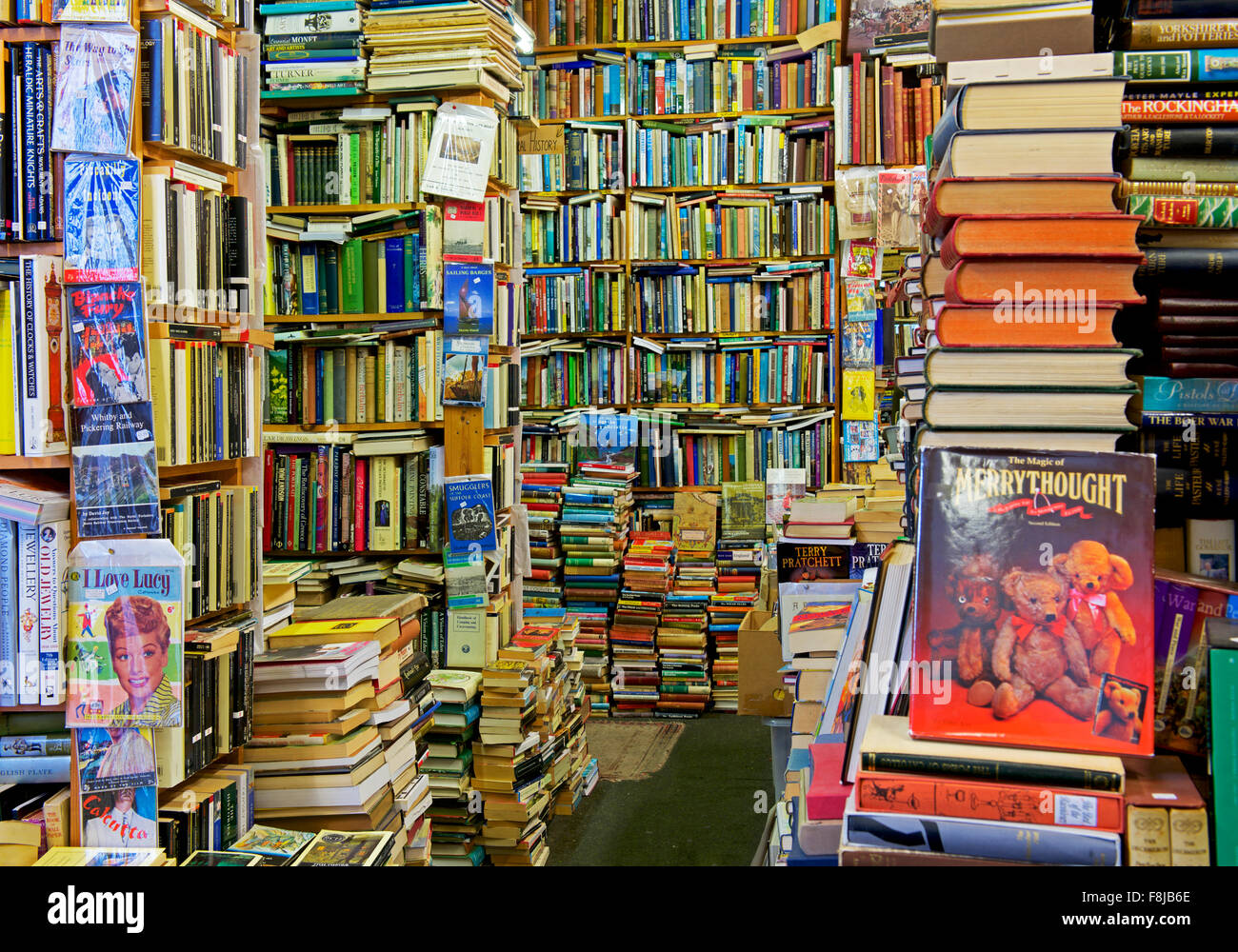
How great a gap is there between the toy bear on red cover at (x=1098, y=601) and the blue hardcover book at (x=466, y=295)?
8.55ft

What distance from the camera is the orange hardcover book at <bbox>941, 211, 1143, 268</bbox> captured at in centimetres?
127

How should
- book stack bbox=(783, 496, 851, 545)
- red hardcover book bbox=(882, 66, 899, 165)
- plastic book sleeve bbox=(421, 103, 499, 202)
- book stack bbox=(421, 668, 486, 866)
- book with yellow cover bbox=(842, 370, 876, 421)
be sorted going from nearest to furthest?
book stack bbox=(783, 496, 851, 545), book stack bbox=(421, 668, 486, 866), plastic book sleeve bbox=(421, 103, 499, 202), red hardcover book bbox=(882, 66, 899, 165), book with yellow cover bbox=(842, 370, 876, 421)

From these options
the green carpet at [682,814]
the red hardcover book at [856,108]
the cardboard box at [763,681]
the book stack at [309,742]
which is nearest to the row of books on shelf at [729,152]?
the red hardcover book at [856,108]

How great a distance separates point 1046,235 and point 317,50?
2.93 meters

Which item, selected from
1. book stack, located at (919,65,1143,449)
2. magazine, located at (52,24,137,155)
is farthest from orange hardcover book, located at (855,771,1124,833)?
magazine, located at (52,24,137,155)

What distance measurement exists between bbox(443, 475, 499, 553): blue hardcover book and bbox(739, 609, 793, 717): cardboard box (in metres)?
1.17

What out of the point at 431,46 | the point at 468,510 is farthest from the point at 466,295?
the point at 431,46

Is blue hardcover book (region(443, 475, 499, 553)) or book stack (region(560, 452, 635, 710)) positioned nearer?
blue hardcover book (region(443, 475, 499, 553))

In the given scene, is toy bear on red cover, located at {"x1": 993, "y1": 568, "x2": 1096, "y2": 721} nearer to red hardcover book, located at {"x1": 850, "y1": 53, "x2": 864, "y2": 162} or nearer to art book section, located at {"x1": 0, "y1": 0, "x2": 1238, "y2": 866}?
art book section, located at {"x1": 0, "y1": 0, "x2": 1238, "y2": 866}

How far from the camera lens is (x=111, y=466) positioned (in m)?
1.73

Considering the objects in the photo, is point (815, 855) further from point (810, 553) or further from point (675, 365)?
point (675, 365)

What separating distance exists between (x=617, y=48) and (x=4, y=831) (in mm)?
4888

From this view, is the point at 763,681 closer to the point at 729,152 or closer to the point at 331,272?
the point at 331,272

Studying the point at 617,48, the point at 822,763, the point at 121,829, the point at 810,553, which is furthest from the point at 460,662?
the point at 617,48
